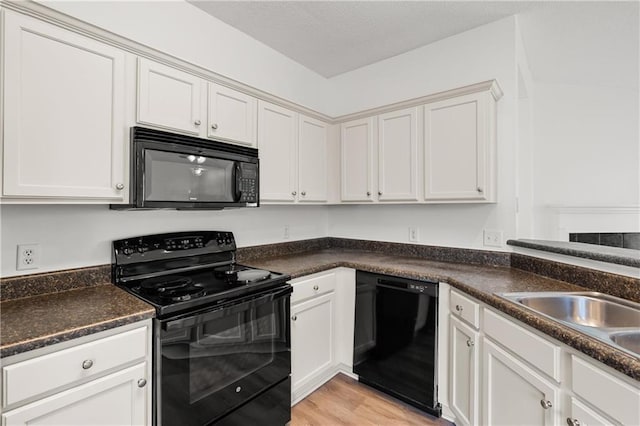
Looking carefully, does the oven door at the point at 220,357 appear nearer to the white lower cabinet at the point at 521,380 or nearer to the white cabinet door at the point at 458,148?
the white lower cabinet at the point at 521,380

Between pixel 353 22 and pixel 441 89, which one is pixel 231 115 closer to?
pixel 353 22

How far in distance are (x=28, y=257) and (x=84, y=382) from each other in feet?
2.47

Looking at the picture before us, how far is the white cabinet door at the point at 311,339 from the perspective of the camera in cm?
198

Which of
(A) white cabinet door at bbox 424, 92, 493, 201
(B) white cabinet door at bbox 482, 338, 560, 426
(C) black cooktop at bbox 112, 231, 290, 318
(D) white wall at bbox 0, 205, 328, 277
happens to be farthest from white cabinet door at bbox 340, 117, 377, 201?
(B) white cabinet door at bbox 482, 338, 560, 426

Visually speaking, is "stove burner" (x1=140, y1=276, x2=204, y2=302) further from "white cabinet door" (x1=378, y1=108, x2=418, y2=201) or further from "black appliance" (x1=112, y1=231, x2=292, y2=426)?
"white cabinet door" (x1=378, y1=108, x2=418, y2=201)

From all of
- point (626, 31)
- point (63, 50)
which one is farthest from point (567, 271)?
point (63, 50)

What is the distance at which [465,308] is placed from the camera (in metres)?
1.67

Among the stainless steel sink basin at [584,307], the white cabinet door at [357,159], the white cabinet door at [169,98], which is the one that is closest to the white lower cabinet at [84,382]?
the white cabinet door at [169,98]

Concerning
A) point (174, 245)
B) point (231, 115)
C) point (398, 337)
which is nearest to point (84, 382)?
point (174, 245)

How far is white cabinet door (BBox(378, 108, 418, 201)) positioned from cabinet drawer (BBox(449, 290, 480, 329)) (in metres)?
0.82

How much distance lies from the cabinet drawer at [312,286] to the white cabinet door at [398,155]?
814mm

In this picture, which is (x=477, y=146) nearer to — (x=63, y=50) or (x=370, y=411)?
(x=370, y=411)

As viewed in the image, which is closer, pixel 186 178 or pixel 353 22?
pixel 186 178

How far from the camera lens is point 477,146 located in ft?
6.64
